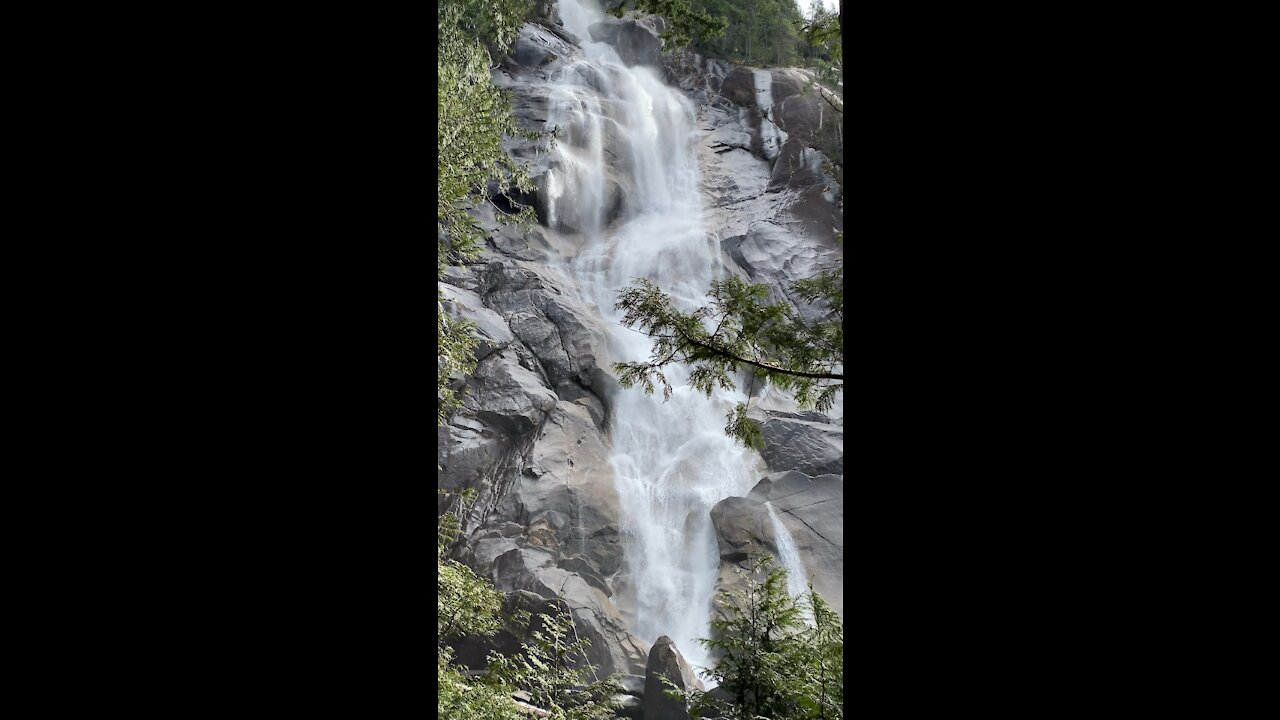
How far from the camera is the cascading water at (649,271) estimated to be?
33.1 ft

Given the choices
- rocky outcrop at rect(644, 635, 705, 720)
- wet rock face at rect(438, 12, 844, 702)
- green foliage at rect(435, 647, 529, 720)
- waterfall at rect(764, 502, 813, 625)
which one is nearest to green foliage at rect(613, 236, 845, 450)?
green foliage at rect(435, 647, 529, 720)

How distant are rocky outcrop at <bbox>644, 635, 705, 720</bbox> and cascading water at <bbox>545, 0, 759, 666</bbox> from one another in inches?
68.8

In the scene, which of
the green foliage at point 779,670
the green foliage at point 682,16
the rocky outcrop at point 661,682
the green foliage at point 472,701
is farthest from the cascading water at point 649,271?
the green foliage at point 682,16

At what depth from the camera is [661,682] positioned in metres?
7.52

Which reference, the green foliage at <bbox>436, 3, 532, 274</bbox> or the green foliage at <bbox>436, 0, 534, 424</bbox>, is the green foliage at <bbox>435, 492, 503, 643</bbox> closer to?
the green foliage at <bbox>436, 0, 534, 424</bbox>

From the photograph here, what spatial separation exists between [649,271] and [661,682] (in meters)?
7.07

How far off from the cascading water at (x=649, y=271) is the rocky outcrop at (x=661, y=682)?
1748 mm

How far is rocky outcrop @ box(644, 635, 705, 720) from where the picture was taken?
24.7 feet

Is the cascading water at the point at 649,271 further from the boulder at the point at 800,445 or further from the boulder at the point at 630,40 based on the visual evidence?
the boulder at the point at 800,445
